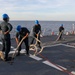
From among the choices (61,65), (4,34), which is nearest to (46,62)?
(61,65)

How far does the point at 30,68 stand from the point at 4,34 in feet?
7.67

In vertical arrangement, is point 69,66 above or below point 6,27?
below

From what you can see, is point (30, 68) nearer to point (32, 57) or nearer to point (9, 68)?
point (9, 68)

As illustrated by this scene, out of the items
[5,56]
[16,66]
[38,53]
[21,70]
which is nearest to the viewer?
[21,70]

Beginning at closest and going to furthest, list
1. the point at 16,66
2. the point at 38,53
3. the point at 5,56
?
the point at 16,66 → the point at 5,56 → the point at 38,53

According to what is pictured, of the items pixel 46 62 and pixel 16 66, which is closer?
pixel 16 66

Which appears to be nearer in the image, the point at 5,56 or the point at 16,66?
the point at 16,66

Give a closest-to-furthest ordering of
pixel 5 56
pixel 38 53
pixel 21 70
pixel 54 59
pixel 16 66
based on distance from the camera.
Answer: pixel 21 70, pixel 16 66, pixel 5 56, pixel 54 59, pixel 38 53

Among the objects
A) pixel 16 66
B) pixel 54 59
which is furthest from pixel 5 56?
pixel 54 59

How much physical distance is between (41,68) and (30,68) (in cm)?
56

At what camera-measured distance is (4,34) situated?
11328 millimetres

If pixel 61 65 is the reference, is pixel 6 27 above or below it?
above

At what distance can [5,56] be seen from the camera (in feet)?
38.5

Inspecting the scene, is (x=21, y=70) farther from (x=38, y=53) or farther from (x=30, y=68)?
(x=38, y=53)
